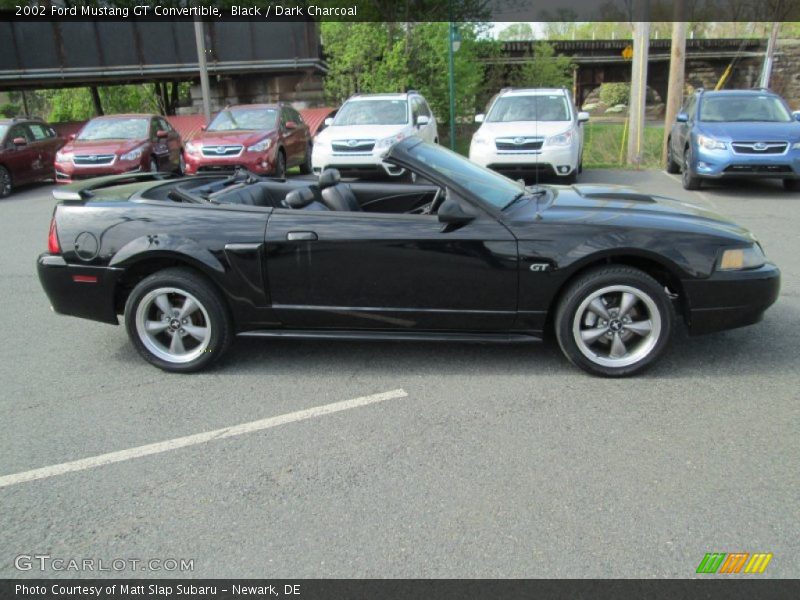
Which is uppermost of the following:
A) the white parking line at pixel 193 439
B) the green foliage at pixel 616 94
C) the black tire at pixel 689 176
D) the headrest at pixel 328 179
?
the headrest at pixel 328 179

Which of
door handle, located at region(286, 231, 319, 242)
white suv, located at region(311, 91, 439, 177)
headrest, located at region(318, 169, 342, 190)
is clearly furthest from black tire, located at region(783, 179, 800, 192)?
door handle, located at region(286, 231, 319, 242)

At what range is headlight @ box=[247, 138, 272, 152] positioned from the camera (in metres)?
13.1

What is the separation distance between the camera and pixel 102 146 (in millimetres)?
13555

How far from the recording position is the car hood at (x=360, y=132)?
1245 cm

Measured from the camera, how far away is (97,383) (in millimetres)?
4285

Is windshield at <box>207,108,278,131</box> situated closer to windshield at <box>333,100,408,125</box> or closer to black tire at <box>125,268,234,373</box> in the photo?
windshield at <box>333,100,408,125</box>

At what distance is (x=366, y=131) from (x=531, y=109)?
3169 mm

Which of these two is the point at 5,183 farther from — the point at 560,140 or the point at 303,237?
the point at 303,237

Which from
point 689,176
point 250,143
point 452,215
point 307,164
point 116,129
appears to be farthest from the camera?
point 307,164

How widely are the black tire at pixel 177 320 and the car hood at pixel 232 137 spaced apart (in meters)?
9.38

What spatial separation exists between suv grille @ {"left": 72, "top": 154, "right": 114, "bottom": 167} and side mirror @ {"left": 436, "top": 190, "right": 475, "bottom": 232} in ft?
37.1

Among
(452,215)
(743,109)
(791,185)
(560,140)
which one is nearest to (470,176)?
(452,215)

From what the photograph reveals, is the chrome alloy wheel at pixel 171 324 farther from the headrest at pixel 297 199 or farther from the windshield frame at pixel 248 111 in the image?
the windshield frame at pixel 248 111

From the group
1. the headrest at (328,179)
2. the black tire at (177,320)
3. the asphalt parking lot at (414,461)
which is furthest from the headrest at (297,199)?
the asphalt parking lot at (414,461)
